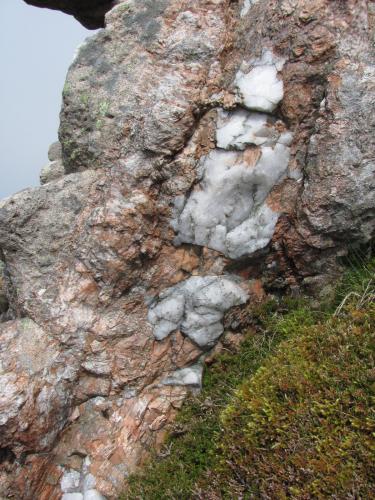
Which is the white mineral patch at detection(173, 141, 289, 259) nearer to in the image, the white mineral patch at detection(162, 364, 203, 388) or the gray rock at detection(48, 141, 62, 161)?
the white mineral patch at detection(162, 364, 203, 388)

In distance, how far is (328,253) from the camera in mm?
5953

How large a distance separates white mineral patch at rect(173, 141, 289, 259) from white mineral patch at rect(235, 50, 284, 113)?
1.75 feet

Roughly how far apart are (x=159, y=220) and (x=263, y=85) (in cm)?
216

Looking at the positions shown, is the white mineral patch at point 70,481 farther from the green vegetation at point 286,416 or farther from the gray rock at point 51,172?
the gray rock at point 51,172

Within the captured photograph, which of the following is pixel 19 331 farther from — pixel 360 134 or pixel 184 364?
pixel 360 134

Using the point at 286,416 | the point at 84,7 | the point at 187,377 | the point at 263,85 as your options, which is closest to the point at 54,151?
the point at 84,7

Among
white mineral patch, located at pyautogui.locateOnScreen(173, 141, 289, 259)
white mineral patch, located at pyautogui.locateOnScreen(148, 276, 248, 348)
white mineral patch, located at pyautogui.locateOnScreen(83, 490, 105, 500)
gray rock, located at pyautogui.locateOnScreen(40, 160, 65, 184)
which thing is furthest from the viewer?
gray rock, located at pyautogui.locateOnScreen(40, 160, 65, 184)

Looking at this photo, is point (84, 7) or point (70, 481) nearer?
point (70, 481)

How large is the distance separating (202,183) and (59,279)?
2227mm

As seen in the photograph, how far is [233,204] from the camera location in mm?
6051

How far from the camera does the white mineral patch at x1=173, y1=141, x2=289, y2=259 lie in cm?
593

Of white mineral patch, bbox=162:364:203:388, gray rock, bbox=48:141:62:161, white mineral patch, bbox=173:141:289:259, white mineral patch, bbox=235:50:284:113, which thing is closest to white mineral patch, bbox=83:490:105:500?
white mineral patch, bbox=162:364:203:388

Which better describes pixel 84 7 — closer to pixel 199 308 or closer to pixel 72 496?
pixel 199 308

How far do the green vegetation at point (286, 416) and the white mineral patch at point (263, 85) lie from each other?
2.37 m
